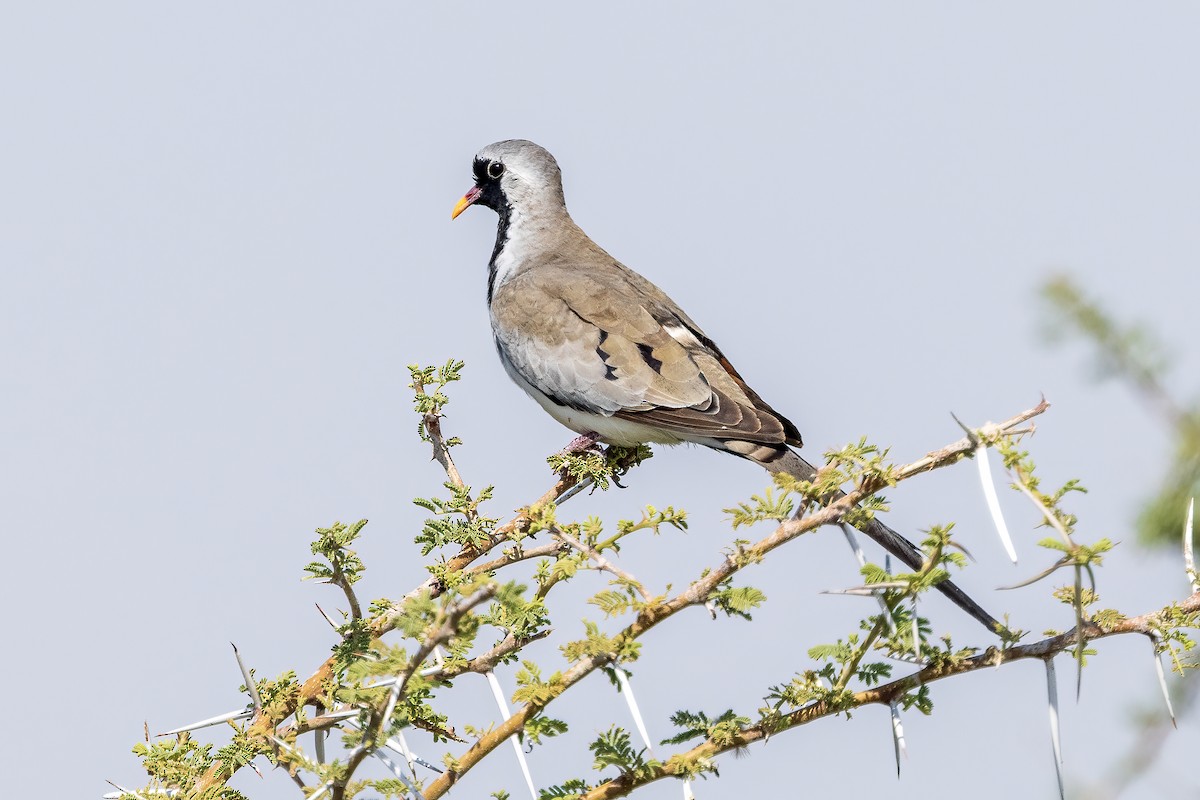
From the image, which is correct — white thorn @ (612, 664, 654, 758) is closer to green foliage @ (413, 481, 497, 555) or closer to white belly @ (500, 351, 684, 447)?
green foliage @ (413, 481, 497, 555)

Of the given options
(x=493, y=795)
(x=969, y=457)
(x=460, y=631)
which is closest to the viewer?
(x=460, y=631)

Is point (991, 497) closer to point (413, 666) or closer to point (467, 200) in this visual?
point (413, 666)

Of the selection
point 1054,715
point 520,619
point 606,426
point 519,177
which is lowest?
point 1054,715

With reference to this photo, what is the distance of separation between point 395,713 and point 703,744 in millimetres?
770

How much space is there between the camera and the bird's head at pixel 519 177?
9.45m

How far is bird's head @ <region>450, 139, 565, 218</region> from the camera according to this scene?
9.45 meters

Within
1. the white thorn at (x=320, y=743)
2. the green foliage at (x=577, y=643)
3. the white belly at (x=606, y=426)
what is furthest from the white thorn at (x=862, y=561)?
the white belly at (x=606, y=426)

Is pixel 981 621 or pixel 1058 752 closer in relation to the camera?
pixel 1058 752

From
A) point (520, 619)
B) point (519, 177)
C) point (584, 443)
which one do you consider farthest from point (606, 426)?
point (520, 619)

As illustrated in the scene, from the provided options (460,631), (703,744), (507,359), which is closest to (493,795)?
(703,744)

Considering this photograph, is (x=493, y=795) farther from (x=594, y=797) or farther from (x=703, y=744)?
(x=703, y=744)

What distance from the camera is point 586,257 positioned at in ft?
29.3

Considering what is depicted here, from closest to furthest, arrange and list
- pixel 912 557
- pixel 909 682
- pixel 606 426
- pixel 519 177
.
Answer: pixel 909 682
pixel 912 557
pixel 606 426
pixel 519 177

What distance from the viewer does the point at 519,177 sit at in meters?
9.48
